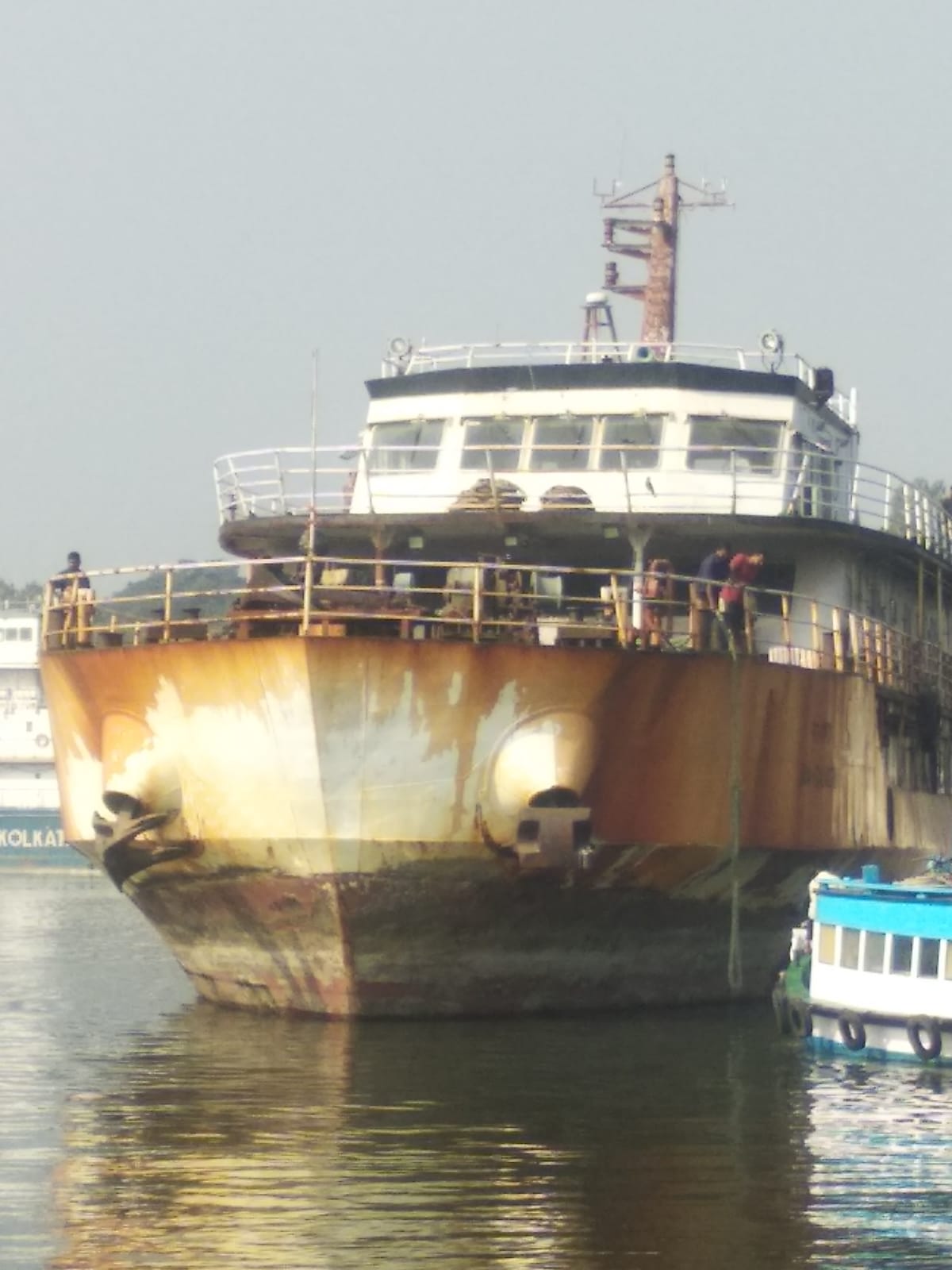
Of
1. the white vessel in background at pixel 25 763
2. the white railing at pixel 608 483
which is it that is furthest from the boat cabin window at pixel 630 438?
the white vessel in background at pixel 25 763

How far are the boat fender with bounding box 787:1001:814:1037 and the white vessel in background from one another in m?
60.2

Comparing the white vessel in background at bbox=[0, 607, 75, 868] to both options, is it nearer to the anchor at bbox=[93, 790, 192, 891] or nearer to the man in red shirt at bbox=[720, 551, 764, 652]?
the anchor at bbox=[93, 790, 192, 891]

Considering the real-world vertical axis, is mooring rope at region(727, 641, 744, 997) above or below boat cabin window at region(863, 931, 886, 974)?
above

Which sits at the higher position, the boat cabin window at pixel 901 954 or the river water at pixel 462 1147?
the boat cabin window at pixel 901 954

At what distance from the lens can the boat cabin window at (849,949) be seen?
23.5 meters

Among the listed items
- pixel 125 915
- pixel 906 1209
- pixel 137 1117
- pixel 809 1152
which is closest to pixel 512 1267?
pixel 906 1209

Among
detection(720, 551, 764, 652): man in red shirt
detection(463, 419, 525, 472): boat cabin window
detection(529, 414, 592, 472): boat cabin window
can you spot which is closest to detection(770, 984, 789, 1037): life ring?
detection(720, 551, 764, 652): man in red shirt

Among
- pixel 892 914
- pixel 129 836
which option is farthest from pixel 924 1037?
pixel 129 836

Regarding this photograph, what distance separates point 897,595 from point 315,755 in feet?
41.1

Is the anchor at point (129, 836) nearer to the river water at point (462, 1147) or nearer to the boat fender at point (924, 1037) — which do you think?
the river water at point (462, 1147)

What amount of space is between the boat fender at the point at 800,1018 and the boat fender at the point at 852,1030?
0.57 meters

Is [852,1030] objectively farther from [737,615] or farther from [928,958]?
[737,615]

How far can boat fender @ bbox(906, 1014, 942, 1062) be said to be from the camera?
2250cm

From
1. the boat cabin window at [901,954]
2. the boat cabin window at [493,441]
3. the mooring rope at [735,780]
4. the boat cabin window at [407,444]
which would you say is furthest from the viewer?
the boat cabin window at [407,444]
